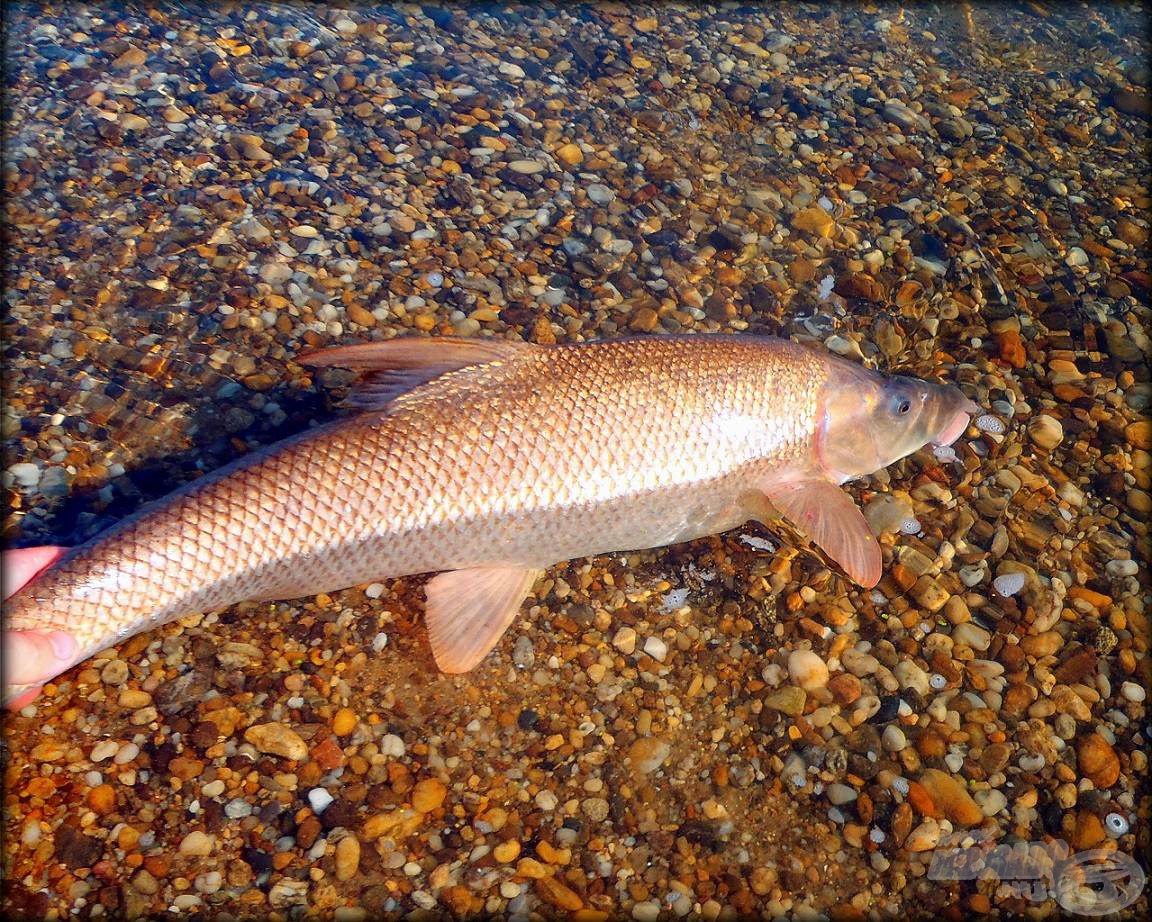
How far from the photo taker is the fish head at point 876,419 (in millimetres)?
3885

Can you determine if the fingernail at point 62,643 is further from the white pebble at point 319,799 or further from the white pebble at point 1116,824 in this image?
the white pebble at point 1116,824

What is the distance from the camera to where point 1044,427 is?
4.52 metres

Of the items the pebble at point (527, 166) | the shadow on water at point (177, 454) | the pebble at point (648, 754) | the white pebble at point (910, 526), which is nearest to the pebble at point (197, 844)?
the shadow on water at point (177, 454)

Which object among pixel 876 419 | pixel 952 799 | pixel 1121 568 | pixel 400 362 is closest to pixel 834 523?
pixel 876 419

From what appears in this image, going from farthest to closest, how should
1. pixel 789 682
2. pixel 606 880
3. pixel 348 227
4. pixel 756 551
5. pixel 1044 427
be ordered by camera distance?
pixel 348 227
pixel 1044 427
pixel 756 551
pixel 789 682
pixel 606 880

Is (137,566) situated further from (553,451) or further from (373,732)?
(553,451)

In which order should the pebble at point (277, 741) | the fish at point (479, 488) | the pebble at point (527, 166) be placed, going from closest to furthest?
1. the fish at point (479, 488)
2. the pebble at point (277, 741)
3. the pebble at point (527, 166)

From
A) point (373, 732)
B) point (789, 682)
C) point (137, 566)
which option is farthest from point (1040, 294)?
point (137, 566)

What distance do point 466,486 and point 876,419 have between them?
1.84 meters

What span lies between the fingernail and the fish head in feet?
9.55

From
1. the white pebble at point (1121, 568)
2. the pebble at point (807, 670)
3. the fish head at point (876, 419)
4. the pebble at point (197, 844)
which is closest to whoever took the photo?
the pebble at point (197, 844)

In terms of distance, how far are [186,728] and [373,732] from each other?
66 centimetres

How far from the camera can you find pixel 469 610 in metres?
3.54

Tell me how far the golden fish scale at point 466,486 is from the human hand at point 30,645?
0.05 m
